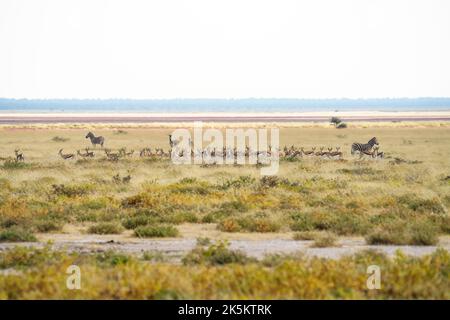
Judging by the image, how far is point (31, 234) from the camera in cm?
1530

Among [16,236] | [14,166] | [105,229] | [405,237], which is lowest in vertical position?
[14,166]

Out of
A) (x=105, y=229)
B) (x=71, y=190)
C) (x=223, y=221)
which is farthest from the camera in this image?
(x=71, y=190)

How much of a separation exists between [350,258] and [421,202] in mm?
8914

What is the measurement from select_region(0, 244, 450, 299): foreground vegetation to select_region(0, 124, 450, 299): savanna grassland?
25 mm

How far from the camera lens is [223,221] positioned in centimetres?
1692

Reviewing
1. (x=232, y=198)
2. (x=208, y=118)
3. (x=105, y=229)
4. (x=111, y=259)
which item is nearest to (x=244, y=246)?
(x=111, y=259)

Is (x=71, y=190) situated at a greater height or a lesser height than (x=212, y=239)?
lesser

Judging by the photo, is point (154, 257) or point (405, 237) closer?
point (154, 257)

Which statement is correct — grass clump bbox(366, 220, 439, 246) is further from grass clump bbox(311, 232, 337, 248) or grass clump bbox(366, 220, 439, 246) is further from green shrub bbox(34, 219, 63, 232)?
green shrub bbox(34, 219, 63, 232)

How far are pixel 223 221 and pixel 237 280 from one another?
22.3 ft

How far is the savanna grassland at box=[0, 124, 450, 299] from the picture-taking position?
992 cm

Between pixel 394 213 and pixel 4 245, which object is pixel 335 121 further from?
pixel 4 245

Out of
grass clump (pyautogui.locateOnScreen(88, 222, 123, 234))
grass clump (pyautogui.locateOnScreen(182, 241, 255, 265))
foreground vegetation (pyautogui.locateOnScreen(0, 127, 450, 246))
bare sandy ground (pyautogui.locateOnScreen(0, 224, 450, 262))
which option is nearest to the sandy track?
A: bare sandy ground (pyautogui.locateOnScreen(0, 224, 450, 262))

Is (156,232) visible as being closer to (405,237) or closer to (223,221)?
(223,221)
